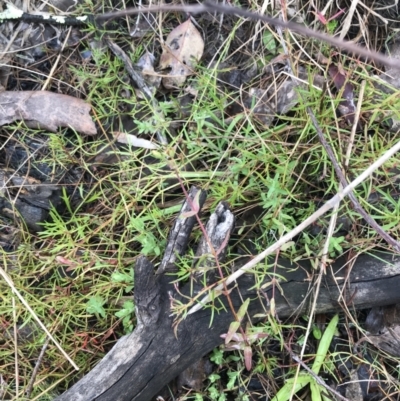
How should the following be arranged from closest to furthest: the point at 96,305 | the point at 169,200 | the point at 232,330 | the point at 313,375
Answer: the point at 232,330 → the point at 313,375 → the point at 96,305 → the point at 169,200

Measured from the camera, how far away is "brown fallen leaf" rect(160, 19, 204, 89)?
7.45 feet

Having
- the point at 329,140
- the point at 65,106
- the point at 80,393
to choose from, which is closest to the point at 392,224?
the point at 329,140

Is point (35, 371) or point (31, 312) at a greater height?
point (31, 312)

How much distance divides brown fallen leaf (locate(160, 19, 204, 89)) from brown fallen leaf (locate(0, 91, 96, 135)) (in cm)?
43

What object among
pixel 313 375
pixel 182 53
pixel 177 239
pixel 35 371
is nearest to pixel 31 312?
pixel 35 371

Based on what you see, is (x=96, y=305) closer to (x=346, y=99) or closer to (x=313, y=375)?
(x=313, y=375)

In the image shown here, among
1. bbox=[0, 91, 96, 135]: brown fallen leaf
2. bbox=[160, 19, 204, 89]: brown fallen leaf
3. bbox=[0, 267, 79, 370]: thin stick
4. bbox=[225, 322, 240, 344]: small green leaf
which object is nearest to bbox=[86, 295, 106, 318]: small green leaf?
bbox=[0, 267, 79, 370]: thin stick

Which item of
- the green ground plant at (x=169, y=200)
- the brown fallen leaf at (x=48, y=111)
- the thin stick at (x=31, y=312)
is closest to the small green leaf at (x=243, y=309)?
the green ground plant at (x=169, y=200)

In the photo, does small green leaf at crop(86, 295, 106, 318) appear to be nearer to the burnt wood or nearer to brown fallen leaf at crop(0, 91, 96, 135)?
the burnt wood

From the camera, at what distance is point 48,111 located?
225 centimetres

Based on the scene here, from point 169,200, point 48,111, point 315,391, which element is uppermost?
point 48,111

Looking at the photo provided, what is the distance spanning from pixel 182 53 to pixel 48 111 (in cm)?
70

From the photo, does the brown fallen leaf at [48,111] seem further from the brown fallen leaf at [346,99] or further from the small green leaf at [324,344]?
the small green leaf at [324,344]

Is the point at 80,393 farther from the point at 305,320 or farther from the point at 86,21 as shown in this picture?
the point at 86,21
